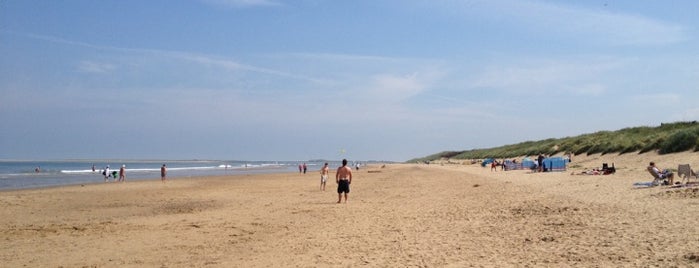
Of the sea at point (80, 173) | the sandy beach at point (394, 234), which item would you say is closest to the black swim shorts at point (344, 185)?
the sandy beach at point (394, 234)

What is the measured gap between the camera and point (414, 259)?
8.05 m

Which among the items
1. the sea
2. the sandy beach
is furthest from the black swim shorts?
the sea

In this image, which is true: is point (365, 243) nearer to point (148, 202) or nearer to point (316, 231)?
point (316, 231)

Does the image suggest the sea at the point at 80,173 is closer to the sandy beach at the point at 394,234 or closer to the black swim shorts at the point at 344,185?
the black swim shorts at the point at 344,185

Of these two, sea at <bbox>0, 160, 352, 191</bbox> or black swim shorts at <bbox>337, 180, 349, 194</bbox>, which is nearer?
black swim shorts at <bbox>337, 180, 349, 194</bbox>

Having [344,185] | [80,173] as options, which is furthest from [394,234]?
[80,173]

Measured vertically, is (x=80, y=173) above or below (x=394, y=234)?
above

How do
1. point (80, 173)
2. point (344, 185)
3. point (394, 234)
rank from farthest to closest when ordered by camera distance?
point (80, 173), point (344, 185), point (394, 234)

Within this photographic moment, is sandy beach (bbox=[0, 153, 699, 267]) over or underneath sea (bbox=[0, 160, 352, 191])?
underneath

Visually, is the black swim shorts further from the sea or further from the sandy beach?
the sea

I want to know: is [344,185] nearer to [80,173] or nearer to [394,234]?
[394,234]

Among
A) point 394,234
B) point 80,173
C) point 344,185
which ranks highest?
point 344,185

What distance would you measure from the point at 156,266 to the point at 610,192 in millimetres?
12433

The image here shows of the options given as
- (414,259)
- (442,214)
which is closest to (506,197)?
(442,214)
